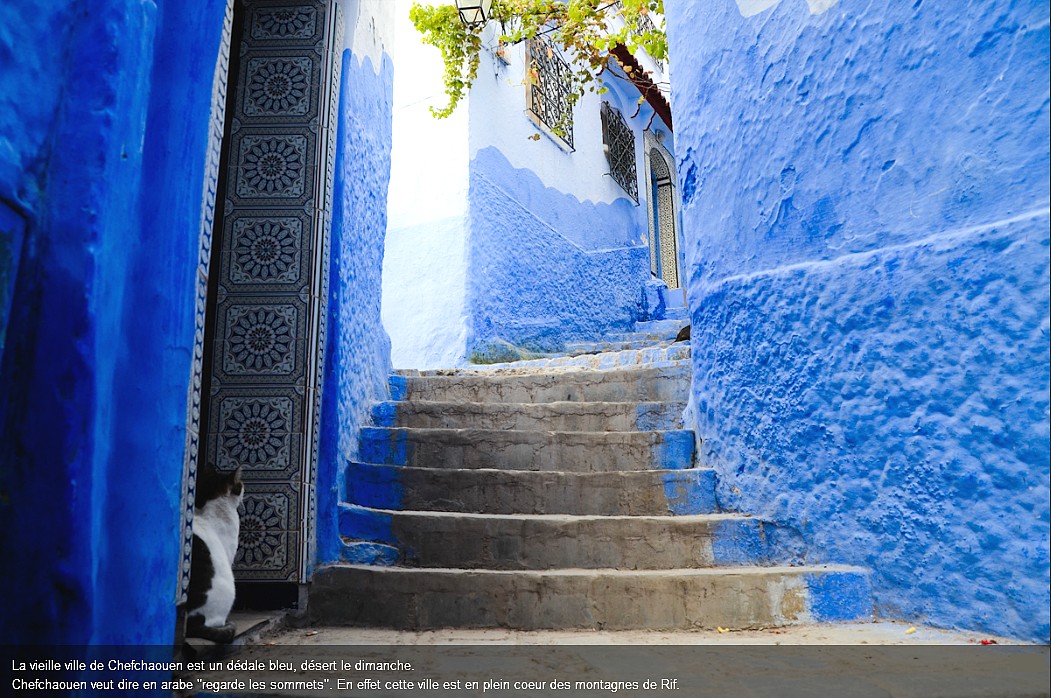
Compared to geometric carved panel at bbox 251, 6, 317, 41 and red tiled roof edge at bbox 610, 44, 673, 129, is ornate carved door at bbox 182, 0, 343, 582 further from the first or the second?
red tiled roof edge at bbox 610, 44, 673, 129

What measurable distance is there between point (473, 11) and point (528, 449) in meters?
4.06

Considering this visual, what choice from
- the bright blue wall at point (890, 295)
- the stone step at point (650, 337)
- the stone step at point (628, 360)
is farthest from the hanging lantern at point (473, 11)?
the stone step at point (650, 337)

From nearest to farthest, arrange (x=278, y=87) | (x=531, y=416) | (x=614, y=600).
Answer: (x=614, y=600) < (x=278, y=87) < (x=531, y=416)

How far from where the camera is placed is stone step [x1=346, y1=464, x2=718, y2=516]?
10.4 feet

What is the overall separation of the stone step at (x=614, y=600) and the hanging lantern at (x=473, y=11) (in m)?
4.21

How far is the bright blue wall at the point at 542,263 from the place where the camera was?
635 cm

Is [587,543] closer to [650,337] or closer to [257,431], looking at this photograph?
[257,431]

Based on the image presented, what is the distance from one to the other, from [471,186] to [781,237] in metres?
3.77

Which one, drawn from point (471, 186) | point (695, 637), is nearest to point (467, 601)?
point (695, 637)

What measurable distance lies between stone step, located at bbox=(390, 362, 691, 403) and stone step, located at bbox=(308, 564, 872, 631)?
1452mm

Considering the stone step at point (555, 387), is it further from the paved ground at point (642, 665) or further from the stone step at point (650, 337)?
the stone step at point (650, 337)

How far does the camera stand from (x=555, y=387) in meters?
4.22

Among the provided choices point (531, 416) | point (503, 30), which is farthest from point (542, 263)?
point (531, 416)

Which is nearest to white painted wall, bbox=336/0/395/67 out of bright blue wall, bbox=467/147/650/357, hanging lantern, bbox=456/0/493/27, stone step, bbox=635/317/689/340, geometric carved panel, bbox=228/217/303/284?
geometric carved panel, bbox=228/217/303/284
